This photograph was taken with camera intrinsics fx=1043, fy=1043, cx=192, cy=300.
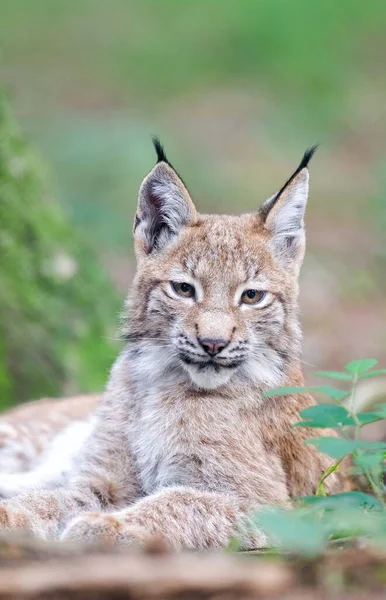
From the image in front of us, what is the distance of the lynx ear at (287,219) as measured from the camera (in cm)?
549

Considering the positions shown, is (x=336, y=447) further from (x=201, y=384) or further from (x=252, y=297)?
(x=252, y=297)

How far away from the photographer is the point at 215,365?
5047 mm

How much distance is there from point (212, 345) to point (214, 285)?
0.39 metres

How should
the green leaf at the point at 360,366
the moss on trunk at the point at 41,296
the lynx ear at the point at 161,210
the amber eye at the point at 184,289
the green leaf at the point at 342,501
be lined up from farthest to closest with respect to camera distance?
the moss on trunk at the point at 41,296 < the lynx ear at the point at 161,210 < the amber eye at the point at 184,289 < the green leaf at the point at 360,366 < the green leaf at the point at 342,501

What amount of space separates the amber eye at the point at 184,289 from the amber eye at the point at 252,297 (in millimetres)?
254

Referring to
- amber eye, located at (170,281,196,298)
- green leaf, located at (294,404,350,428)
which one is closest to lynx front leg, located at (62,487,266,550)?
green leaf, located at (294,404,350,428)

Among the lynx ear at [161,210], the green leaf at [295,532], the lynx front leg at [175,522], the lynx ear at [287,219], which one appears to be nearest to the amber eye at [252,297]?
the lynx ear at [287,219]

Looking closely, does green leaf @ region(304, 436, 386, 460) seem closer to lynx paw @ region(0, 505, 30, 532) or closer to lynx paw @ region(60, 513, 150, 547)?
lynx paw @ region(60, 513, 150, 547)

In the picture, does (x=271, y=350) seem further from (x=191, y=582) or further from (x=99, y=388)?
(x=99, y=388)

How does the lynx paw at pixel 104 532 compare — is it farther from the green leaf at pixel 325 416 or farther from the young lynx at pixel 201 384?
the green leaf at pixel 325 416

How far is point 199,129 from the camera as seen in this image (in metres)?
18.1

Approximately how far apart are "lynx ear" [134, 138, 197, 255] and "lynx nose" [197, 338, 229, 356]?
2.70 ft

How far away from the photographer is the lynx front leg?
172 inches

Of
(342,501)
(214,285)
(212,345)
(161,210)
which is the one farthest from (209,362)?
(342,501)
